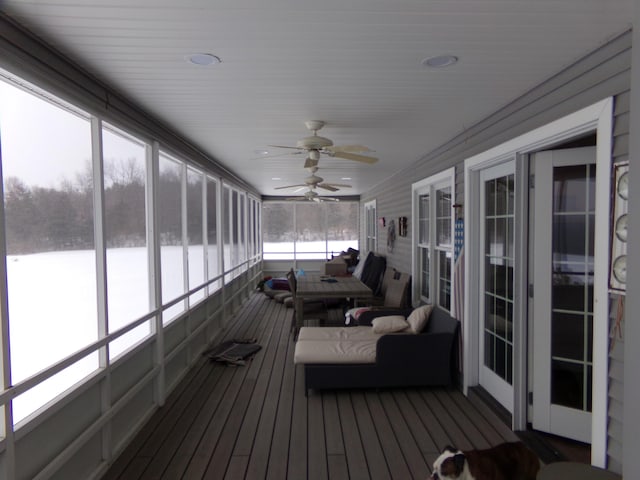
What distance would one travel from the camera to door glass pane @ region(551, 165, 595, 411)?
2646 mm

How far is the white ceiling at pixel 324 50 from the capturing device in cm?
175

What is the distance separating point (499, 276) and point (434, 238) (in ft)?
5.03

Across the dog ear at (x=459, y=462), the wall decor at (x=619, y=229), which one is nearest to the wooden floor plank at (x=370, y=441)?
the dog ear at (x=459, y=462)

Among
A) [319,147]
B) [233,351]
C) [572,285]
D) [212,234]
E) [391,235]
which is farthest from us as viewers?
[391,235]

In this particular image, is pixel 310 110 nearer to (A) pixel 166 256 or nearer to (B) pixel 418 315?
(A) pixel 166 256

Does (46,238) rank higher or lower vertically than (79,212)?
lower

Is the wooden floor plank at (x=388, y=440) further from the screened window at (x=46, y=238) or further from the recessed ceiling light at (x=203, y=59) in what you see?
the recessed ceiling light at (x=203, y=59)

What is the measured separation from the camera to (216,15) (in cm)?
180

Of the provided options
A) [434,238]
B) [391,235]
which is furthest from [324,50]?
[391,235]

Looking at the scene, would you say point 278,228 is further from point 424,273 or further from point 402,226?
point 424,273

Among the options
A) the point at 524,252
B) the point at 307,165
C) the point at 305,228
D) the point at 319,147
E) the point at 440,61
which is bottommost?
the point at 524,252

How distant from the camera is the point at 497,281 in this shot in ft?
11.2

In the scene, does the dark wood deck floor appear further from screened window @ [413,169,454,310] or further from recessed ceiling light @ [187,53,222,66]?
recessed ceiling light @ [187,53,222,66]

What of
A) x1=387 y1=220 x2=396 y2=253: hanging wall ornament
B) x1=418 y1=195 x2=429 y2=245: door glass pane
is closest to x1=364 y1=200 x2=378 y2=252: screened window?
x1=387 y1=220 x2=396 y2=253: hanging wall ornament
